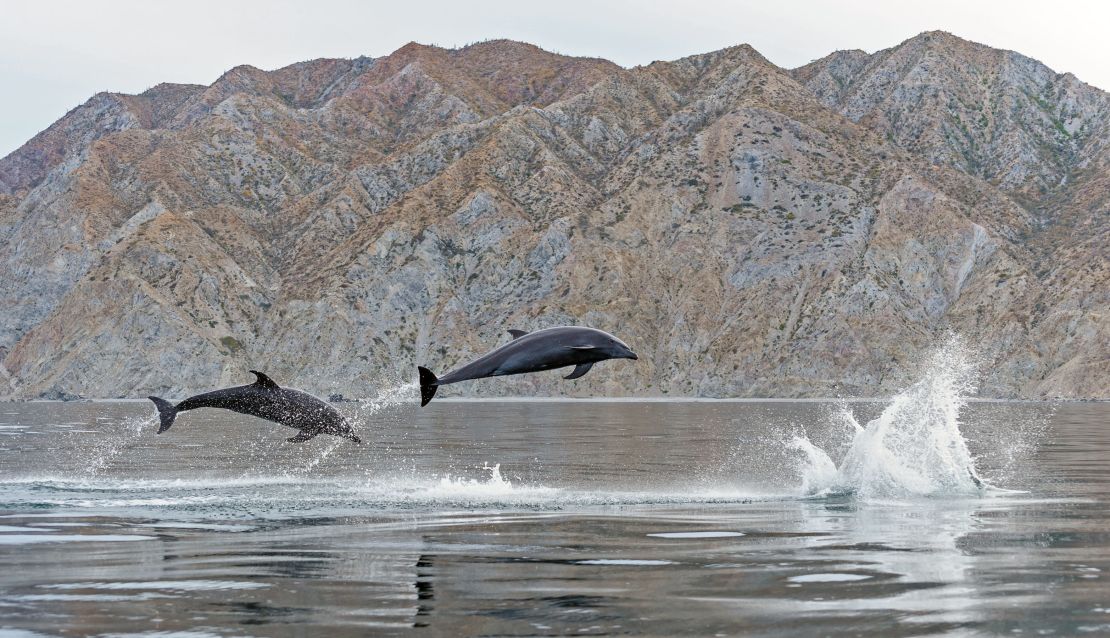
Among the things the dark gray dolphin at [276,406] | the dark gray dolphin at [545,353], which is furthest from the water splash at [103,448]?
the dark gray dolphin at [545,353]

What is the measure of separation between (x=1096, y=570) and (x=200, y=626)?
35.6ft

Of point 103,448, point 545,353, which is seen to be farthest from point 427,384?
point 103,448

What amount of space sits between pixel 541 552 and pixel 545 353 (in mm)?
4013

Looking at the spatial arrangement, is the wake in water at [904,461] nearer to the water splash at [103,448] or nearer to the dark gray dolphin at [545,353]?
the dark gray dolphin at [545,353]

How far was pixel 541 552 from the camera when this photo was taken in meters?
18.4

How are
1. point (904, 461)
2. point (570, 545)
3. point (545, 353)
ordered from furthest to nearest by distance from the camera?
point (904, 461) < point (545, 353) < point (570, 545)

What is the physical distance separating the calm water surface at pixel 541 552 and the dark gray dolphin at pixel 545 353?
2680mm

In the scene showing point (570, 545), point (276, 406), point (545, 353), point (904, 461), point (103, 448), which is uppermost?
point (545, 353)

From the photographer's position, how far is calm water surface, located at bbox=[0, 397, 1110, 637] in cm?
1291

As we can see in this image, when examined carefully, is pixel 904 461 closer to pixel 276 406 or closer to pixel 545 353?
pixel 545 353

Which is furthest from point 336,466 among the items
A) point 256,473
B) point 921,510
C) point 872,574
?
point 872,574

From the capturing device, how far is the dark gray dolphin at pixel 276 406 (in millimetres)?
26688

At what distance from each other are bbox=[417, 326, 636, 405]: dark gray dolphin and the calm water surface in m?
2.68

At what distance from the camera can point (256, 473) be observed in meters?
36.4
